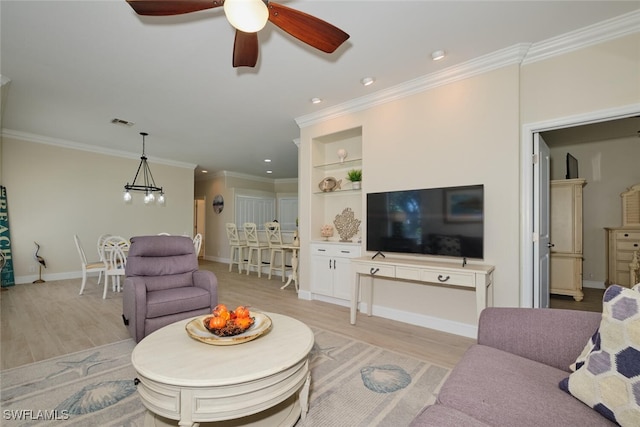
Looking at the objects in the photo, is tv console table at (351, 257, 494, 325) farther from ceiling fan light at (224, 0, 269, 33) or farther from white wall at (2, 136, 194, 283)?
white wall at (2, 136, 194, 283)

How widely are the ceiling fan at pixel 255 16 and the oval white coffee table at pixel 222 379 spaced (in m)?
1.80

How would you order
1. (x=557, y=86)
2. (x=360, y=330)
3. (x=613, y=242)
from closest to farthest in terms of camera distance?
1. (x=557, y=86)
2. (x=360, y=330)
3. (x=613, y=242)

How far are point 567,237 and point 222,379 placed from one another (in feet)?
17.0

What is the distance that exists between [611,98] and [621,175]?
11.7ft

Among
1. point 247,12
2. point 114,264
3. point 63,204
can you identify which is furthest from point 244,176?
point 247,12

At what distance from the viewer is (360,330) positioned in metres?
3.08

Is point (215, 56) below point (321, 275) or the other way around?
the other way around

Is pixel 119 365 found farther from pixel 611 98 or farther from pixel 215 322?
pixel 611 98

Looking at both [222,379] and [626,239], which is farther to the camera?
[626,239]

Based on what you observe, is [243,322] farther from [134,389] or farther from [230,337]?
[134,389]

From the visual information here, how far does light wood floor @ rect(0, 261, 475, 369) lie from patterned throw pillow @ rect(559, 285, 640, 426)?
1.36 metres

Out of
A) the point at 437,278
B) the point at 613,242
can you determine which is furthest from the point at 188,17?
the point at 613,242

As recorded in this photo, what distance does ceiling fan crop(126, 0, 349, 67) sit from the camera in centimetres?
156

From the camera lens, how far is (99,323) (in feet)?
10.7
